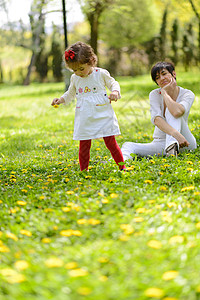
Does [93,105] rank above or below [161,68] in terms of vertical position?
below

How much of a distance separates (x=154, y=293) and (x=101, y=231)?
769 mm

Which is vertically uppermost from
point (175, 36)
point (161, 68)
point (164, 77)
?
point (175, 36)

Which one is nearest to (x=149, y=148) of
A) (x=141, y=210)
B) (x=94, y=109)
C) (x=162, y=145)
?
(x=162, y=145)

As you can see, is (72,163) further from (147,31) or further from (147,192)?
(147,31)

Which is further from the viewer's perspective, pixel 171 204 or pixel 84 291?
pixel 171 204

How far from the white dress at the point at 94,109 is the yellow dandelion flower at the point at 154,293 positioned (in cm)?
221

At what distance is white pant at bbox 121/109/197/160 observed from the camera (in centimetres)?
427

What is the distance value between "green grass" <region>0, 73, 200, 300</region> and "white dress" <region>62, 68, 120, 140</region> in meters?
0.42

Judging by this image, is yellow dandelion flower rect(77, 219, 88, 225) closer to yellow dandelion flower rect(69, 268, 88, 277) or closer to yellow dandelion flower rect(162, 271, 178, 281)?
yellow dandelion flower rect(69, 268, 88, 277)

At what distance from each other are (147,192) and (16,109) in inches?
351

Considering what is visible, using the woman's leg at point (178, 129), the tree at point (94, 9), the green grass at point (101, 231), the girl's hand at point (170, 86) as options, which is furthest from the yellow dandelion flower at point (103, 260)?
the tree at point (94, 9)

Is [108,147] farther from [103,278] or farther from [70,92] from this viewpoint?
[103,278]

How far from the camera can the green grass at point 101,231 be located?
5.70ft

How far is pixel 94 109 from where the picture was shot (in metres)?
3.68
